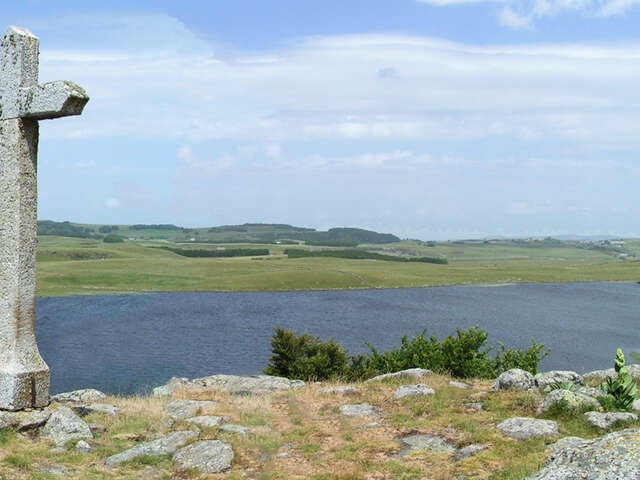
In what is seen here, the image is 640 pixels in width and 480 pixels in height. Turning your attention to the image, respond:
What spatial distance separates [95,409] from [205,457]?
552cm

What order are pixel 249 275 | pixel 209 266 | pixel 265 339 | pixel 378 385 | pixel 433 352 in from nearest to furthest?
pixel 378 385 → pixel 433 352 → pixel 265 339 → pixel 249 275 → pixel 209 266

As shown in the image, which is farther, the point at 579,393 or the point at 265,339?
the point at 265,339

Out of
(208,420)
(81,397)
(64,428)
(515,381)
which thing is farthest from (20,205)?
(515,381)

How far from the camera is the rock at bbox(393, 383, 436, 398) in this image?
1775cm

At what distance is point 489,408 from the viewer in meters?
15.7

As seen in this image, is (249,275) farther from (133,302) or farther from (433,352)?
(433,352)

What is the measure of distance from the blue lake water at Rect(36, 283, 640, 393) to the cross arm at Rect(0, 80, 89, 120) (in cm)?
3117

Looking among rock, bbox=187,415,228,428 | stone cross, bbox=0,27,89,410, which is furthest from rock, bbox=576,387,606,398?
stone cross, bbox=0,27,89,410

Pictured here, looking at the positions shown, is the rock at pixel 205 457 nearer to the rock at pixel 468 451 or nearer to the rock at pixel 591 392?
the rock at pixel 468 451

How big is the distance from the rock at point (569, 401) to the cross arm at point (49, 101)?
14.6m

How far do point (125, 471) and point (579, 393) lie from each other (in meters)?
11.8

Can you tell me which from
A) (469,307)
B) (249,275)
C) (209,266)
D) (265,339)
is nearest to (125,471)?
(265,339)

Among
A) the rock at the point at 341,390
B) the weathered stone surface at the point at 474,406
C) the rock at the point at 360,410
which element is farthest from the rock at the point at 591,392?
the rock at the point at 341,390

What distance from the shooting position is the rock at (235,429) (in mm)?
14032
